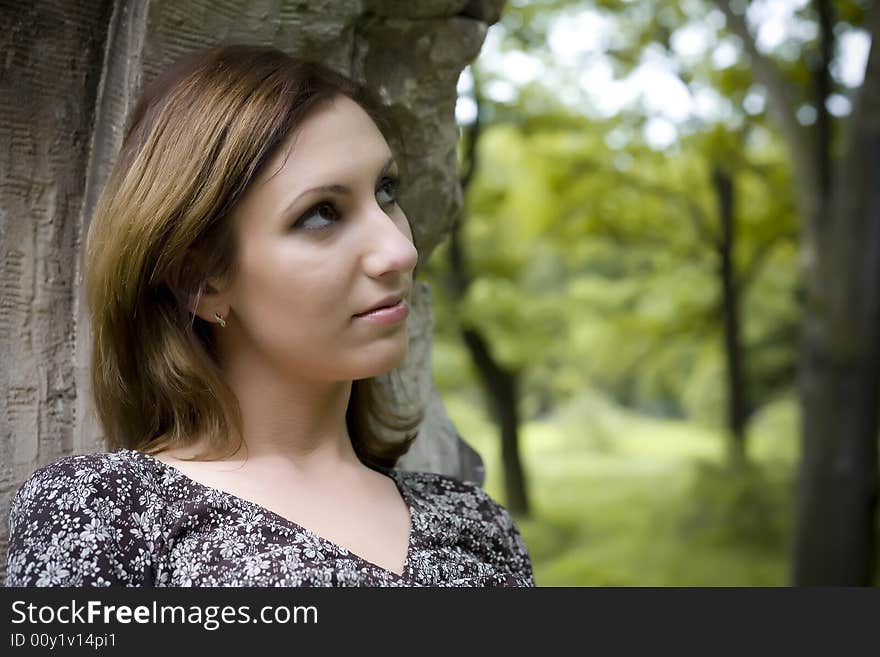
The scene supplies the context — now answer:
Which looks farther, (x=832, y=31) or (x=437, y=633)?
(x=832, y=31)

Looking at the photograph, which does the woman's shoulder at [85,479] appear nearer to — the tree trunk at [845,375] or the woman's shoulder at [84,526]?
the woman's shoulder at [84,526]

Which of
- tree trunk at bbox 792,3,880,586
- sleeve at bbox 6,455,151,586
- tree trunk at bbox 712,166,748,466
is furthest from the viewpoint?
tree trunk at bbox 712,166,748,466

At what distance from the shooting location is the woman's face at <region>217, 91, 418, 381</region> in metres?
1.35

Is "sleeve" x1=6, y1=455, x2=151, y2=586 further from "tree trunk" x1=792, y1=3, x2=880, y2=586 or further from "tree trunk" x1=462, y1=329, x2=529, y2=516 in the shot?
"tree trunk" x1=462, y1=329, x2=529, y2=516

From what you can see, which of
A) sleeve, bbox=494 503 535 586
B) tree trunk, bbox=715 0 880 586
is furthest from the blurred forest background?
sleeve, bbox=494 503 535 586

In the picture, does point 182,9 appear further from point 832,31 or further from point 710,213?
point 710,213

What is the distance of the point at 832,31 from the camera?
5.50 metres

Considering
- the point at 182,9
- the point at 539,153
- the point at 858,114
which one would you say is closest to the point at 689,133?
the point at 539,153

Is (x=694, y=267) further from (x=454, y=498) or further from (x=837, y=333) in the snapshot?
(x=454, y=498)

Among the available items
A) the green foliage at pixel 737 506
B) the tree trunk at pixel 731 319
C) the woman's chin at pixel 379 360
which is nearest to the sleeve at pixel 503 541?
A: the woman's chin at pixel 379 360

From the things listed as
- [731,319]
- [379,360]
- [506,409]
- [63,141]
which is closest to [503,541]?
[379,360]

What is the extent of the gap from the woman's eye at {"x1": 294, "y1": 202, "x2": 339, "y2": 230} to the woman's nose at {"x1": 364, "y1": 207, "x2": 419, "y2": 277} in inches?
2.2

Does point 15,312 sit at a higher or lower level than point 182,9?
lower

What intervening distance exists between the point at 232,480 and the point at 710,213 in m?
8.72
